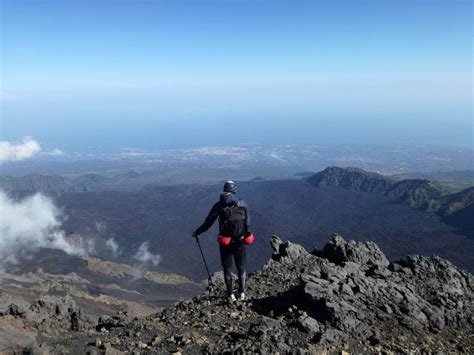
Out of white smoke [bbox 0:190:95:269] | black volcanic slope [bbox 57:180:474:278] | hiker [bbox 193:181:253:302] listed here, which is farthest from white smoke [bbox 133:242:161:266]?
hiker [bbox 193:181:253:302]

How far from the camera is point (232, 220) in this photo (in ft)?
38.0

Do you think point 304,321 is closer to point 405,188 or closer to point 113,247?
point 113,247

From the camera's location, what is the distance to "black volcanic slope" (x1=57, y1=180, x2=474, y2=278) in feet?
343

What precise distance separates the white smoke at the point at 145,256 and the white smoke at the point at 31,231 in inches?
582

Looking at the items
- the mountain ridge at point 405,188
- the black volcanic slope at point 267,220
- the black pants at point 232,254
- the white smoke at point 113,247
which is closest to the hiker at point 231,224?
the black pants at point 232,254

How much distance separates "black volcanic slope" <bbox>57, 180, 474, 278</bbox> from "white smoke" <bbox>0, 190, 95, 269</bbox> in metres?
6.67

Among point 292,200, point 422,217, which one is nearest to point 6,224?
point 292,200

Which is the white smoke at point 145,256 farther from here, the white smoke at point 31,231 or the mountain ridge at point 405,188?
the mountain ridge at point 405,188

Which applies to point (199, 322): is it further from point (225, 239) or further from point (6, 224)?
point (6, 224)

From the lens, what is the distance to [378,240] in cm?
10906

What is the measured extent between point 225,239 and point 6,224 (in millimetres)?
169712

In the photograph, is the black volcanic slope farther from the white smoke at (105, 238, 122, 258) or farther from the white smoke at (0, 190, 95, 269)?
the white smoke at (0, 190, 95, 269)

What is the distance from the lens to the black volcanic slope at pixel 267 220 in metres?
105

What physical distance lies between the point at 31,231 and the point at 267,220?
258 ft
